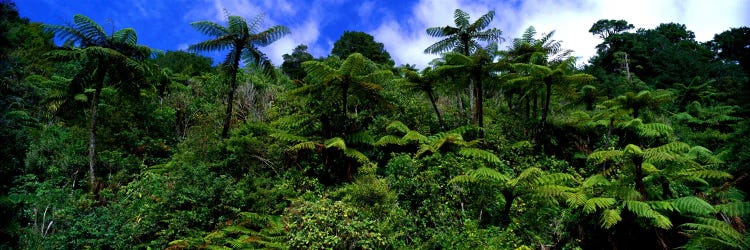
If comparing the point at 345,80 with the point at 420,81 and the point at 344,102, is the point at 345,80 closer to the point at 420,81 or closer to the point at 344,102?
the point at 344,102

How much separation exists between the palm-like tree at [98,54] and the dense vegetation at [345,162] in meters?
0.06

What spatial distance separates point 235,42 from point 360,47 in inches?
677

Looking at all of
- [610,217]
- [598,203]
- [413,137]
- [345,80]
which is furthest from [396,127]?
[610,217]

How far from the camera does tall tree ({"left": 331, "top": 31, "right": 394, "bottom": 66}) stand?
91.8ft

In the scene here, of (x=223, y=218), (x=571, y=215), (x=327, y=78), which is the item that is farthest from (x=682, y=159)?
(x=223, y=218)

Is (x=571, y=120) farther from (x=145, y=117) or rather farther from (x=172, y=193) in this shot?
(x=145, y=117)

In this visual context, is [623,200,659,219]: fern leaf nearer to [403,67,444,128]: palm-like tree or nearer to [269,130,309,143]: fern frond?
[403,67,444,128]: palm-like tree

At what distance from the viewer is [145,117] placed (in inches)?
563

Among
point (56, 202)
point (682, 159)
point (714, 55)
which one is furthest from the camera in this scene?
point (714, 55)

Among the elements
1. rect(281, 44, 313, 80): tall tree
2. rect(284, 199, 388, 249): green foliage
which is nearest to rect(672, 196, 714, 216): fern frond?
rect(284, 199, 388, 249): green foliage

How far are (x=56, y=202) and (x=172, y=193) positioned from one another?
2554mm

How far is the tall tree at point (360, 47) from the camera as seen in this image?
28.0 meters

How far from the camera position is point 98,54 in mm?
10648

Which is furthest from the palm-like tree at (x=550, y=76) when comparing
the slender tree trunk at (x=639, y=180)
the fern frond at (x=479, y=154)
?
the slender tree trunk at (x=639, y=180)
